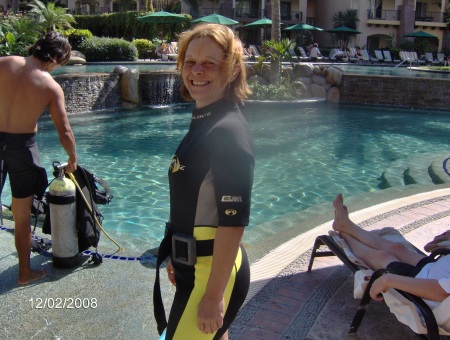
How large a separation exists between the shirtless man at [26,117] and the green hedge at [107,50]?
69.4 ft

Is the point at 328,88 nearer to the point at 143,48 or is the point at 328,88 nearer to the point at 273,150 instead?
the point at 273,150

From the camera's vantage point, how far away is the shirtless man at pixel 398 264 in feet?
7.58

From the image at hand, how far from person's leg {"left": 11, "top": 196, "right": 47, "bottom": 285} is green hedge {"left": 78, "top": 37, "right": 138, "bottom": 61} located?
21310 mm

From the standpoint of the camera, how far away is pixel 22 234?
322 centimetres

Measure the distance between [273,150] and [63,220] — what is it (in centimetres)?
655

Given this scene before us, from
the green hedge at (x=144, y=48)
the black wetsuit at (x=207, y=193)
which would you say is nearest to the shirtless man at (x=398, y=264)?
the black wetsuit at (x=207, y=193)

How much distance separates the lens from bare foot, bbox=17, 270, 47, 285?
3.24 m

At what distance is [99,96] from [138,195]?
318 inches

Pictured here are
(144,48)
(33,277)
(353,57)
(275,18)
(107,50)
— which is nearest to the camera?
(33,277)

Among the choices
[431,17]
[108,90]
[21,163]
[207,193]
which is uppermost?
[431,17]
